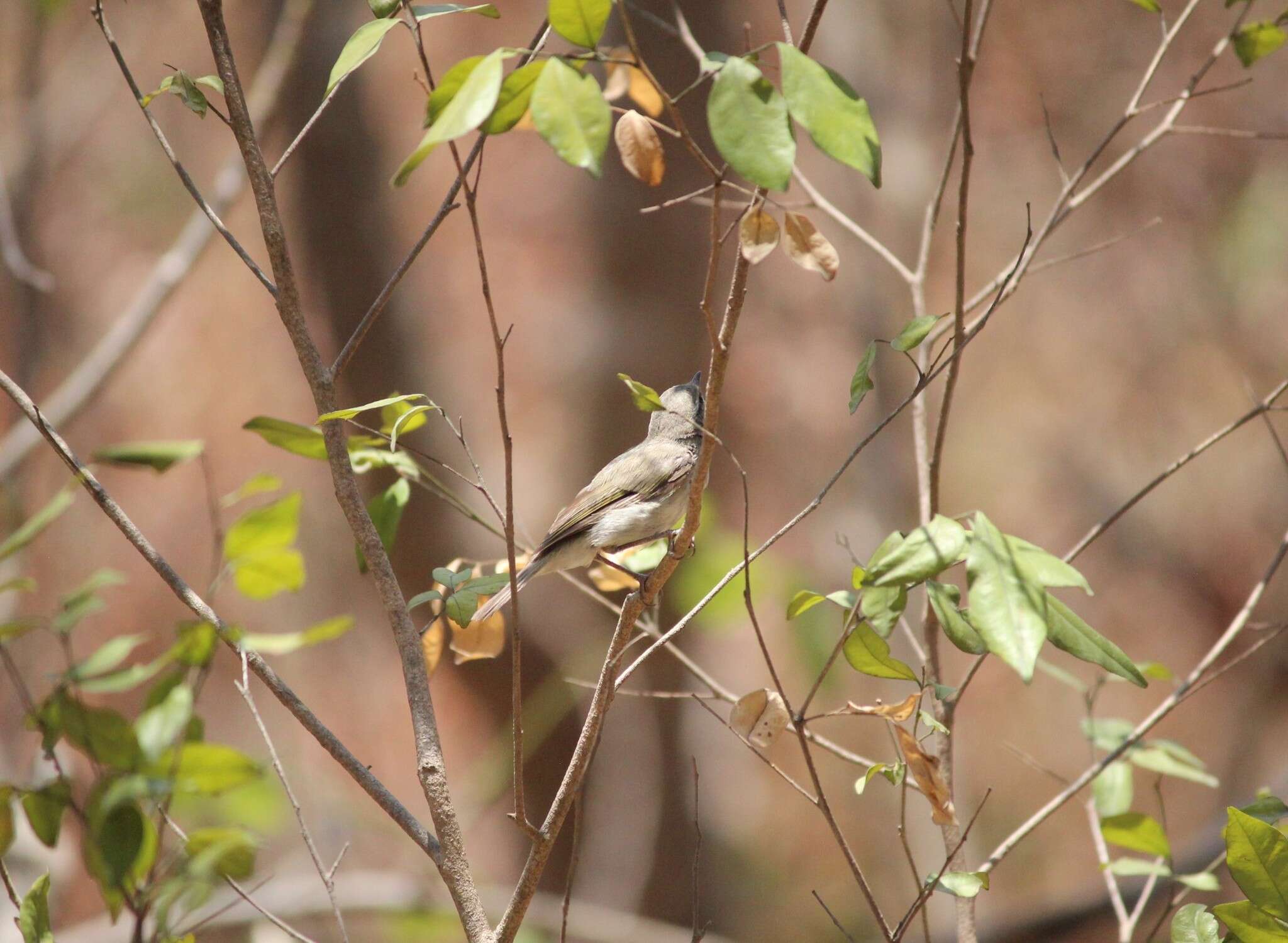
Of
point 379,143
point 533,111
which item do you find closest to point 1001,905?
point 379,143

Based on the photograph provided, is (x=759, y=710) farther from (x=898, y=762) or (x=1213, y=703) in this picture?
(x=1213, y=703)

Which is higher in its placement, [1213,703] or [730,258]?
[730,258]

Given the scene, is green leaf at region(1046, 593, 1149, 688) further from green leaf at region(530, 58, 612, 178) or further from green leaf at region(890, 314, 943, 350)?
green leaf at region(530, 58, 612, 178)

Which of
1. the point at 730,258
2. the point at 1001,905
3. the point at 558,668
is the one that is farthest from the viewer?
the point at 1001,905

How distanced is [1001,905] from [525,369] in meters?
5.16

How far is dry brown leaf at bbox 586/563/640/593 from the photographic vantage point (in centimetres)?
224

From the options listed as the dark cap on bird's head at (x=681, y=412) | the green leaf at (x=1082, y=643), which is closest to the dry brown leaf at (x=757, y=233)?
the green leaf at (x=1082, y=643)

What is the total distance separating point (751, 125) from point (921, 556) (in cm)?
51

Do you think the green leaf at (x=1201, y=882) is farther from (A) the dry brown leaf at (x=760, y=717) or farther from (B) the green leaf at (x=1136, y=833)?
(A) the dry brown leaf at (x=760, y=717)

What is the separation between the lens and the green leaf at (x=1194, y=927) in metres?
1.51

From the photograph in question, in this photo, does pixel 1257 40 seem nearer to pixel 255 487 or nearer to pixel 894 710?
pixel 894 710

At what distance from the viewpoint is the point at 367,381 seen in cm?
485

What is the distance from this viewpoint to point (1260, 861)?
1.45m

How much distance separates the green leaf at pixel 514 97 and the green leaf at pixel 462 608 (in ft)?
2.42
